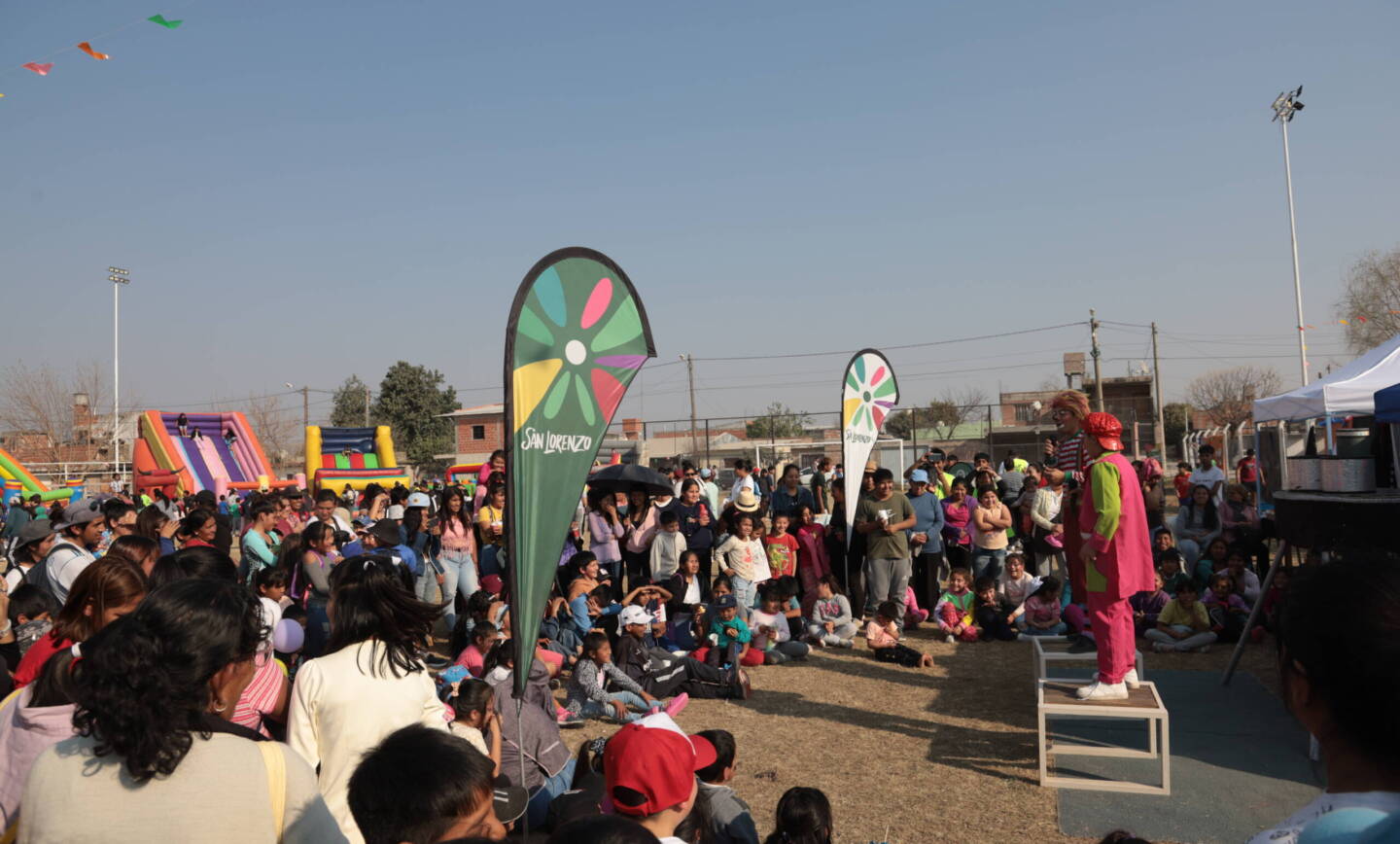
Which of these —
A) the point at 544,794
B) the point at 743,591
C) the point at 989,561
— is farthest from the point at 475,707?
the point at 989,561

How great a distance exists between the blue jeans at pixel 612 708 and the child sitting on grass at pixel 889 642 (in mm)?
2625

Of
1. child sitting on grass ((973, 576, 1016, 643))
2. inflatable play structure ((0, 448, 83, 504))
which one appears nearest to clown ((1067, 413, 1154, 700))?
child sitting on grass ((973, 576, 1016, 643))

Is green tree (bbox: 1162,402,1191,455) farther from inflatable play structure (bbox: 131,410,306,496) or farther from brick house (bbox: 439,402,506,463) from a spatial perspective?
inflatable play structure (bbox: 131,410,306,496)

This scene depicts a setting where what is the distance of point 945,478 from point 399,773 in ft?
40.3

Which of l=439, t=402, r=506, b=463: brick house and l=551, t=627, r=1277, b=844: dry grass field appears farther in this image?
l=439, t=402, r=506, b=463: brick house

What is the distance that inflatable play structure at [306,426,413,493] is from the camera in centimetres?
2541

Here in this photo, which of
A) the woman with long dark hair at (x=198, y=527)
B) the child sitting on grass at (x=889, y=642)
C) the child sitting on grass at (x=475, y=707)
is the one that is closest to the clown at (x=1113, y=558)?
the child sitting on grass at (x=889, y=642)

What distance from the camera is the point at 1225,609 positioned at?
9258 millimetres

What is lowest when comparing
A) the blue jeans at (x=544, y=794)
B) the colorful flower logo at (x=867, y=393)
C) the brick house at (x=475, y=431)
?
the blue jeans at (x=544, y=794)

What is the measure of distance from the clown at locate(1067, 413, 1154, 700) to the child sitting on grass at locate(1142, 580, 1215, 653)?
12.2 ft

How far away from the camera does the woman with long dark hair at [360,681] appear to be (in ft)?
8.89

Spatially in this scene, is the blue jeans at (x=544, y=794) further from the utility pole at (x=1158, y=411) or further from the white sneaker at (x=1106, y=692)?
the utility pole at (x=1158, y=411)

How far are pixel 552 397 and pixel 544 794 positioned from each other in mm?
2300

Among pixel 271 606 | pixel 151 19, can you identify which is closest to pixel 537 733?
pixel 271 606
